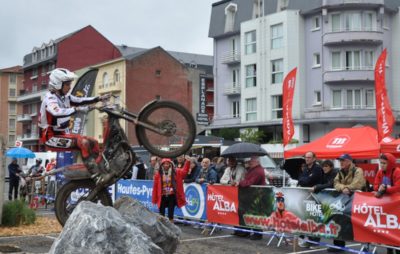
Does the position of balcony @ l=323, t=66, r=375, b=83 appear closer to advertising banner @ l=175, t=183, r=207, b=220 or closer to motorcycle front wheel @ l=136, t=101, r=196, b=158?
advertising banner @ l=175, t=183, r=207, b=220

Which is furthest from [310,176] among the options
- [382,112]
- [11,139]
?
[11,139]

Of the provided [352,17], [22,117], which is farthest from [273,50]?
[22,117]

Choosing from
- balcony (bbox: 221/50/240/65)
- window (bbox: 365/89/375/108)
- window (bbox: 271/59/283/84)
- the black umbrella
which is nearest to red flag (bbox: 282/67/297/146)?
the black umbrella

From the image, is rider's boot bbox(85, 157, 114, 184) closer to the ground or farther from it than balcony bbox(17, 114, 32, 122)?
closer to the ground

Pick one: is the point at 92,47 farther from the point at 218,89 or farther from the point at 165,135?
the point at 165,135

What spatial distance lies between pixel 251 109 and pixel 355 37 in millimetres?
11317

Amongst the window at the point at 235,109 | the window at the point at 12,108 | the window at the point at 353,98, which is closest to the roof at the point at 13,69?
the window at the point at 12,108

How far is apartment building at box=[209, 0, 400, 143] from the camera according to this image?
43.0 metres

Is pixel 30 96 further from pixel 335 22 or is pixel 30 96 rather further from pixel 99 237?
pixel 99 237

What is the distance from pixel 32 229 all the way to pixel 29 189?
34.9ft

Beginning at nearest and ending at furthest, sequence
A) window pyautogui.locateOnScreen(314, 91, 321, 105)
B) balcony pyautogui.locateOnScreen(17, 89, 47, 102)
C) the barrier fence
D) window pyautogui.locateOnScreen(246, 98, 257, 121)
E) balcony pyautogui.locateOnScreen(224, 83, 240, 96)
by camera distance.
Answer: the barrier fence → window pyautogui.locateOnScreen(314, 91, 321, 105) → window pyautogui.locateOnScreen(246, 98, 257, 121) → balcony pyautogui.locateOnScreen(224, 83, 240, 96) → balcony pyautogui.locateOnScreen(17, 89, 47, 102)

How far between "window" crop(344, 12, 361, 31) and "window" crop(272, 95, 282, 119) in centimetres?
806

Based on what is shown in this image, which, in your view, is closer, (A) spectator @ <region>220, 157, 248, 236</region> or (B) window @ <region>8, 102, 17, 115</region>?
(A) spectator @ <region>220, 157, 248, 236</region>

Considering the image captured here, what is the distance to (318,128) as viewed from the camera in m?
44.0
